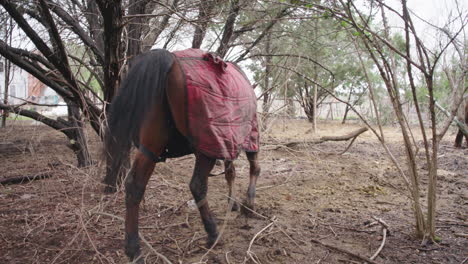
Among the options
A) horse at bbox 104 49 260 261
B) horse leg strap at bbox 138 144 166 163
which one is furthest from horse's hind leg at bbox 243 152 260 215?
horse leg strap at bbox 138 144 166 163

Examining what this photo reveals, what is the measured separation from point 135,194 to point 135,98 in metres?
0.63

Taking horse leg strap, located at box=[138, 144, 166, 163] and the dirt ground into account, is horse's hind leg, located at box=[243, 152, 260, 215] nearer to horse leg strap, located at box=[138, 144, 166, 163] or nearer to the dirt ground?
the dirt ground

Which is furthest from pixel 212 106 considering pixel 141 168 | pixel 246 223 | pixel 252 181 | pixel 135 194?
pixel 252 181

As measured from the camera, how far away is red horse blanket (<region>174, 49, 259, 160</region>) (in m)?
2.13

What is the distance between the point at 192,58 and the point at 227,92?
1.13 ft

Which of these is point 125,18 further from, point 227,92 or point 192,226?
point 192,226

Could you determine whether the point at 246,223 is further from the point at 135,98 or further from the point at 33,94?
the point at 33,94

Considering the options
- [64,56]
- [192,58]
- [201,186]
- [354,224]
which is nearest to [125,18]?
[64,56]

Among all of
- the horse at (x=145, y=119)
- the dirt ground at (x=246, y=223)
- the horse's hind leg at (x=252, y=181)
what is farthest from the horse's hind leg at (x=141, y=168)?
the horse's hind leg at (x=252, y=181)

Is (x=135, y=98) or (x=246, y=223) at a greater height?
(x=135, y=98)

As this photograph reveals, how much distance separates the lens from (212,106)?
219cm

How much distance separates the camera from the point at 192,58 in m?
2.26

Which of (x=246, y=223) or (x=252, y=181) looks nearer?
(x=246, y=223)

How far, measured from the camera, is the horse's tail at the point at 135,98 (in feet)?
6.75
